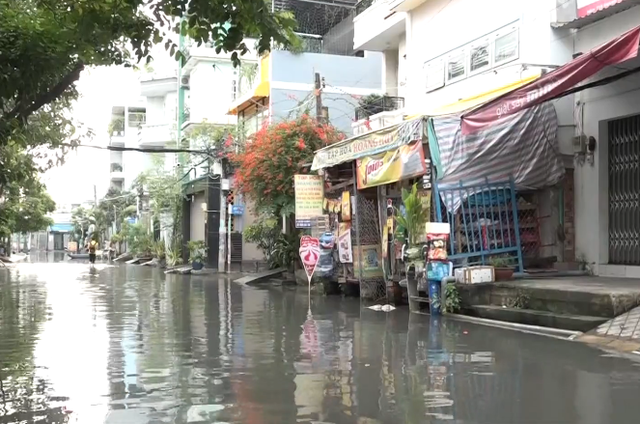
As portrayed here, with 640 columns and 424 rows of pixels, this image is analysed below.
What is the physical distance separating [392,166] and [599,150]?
12.0 ft

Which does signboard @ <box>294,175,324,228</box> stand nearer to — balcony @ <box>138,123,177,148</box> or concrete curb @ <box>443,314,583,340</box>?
concrete curb @ <box>443,314,583,340</box>

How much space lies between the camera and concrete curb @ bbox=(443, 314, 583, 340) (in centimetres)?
841

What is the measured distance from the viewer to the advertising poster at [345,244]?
1471cm

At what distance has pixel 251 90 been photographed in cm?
2698

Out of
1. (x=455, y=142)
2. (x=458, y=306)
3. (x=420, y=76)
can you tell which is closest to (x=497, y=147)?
(x=455, y=142)

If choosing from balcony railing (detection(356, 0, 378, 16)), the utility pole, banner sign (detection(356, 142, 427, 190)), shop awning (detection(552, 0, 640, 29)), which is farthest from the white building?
shop awning (detection(552, 0, 640, 29))

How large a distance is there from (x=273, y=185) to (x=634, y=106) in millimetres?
9908

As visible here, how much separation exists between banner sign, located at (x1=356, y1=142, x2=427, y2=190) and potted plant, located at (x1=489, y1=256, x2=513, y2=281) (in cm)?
198

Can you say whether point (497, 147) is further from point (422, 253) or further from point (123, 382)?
point (123, 382)

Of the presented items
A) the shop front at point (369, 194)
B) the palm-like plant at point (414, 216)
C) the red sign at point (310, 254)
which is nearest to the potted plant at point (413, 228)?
the palm-like plant at point (414, 216)

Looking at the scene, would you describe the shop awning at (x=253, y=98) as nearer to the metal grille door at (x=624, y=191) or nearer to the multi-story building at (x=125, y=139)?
the metal grille door at (x=624, y=191)

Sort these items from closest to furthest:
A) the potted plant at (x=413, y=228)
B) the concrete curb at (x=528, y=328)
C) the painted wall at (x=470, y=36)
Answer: the concrete curb at (x=528, y=328)
the potted plant at (x=413, y=228)
the painted wall at (x=470, y=36)

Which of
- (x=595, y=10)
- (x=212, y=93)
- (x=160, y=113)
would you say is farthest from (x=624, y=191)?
(x=160, y=113)

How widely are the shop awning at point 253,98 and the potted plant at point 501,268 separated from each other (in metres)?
15.9
